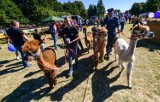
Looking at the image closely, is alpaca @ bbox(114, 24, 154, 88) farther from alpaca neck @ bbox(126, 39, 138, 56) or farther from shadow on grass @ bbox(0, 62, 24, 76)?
shadow on grass @ bbox(0, 62, 24, 76)

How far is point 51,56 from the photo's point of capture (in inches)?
243

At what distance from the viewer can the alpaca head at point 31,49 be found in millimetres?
4836

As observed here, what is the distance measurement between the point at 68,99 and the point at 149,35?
120 inches

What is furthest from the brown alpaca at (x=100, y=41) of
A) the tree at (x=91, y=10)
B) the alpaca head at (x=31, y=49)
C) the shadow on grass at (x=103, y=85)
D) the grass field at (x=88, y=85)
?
the tree at (x=91, y=10)

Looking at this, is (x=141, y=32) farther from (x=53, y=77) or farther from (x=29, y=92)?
(x=29, y=92)

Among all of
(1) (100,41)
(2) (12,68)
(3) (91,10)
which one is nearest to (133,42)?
(1) (100,41)

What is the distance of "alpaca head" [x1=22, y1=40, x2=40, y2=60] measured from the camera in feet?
15.9

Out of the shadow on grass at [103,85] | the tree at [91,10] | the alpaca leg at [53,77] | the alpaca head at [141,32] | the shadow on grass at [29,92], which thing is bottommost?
the shadow on grass at [29,92]

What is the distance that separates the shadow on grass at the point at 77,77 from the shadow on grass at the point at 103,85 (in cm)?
43

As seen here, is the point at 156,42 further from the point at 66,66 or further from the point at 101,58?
the point at 66,66

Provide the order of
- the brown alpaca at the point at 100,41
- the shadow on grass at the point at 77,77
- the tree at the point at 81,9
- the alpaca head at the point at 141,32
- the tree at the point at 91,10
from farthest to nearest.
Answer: the tree at the point at 91,10 → the tree at the point at 81,9 → the brown alpaca at the point at 100,41 → the shadow on grass at the point at 77,77 → the alpaca head at the point at 141,32

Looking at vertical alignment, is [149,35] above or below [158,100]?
above

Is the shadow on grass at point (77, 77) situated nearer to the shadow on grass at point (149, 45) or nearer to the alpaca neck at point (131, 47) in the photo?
the alpaca neck at point (131, 47)

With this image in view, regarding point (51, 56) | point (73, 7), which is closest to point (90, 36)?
point (51, 56)
